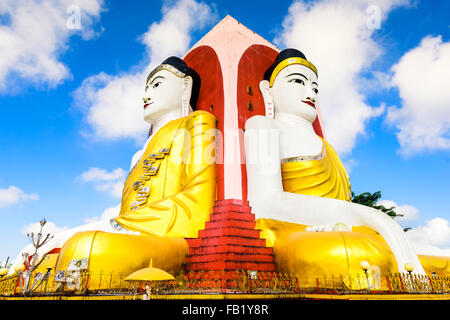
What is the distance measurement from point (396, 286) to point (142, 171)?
4.90 meters

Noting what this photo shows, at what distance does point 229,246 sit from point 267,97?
403 cm

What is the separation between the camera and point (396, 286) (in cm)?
378

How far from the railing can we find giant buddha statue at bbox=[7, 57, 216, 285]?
169 millimetres

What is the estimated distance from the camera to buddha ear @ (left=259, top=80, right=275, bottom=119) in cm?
750

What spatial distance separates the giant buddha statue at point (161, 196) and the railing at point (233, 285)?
17 centimetres

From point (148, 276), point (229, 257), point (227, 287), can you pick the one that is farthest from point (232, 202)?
point (148, 276)

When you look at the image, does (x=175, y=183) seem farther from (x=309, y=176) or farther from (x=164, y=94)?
(x=309, y=176)

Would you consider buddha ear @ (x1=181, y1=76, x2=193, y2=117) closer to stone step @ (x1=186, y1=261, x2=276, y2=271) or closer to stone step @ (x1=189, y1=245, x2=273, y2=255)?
stone step @ (x1=189, y1=245, x2=273, y2=255)

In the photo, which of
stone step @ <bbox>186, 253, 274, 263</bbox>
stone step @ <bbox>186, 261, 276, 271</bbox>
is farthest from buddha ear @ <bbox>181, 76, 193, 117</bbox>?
stone step @ <bbox>186, 261, 276, 271</bbox>

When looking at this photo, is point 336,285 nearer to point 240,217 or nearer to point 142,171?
point 240,217

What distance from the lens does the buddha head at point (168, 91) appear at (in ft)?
25.0

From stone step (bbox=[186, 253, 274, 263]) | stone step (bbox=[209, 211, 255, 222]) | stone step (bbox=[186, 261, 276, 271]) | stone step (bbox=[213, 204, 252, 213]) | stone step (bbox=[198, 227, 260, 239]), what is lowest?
stone step (bbox=[186, 261, 276, 271])

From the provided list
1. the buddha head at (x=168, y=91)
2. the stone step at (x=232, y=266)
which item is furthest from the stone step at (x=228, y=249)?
the buddha head at (x=168, y=91)
